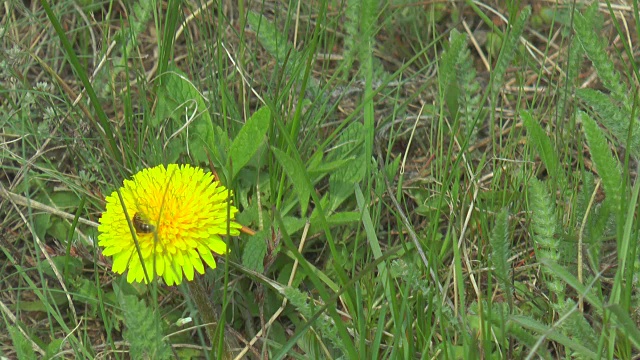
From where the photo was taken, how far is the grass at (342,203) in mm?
1555

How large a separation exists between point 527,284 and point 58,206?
1.15 m

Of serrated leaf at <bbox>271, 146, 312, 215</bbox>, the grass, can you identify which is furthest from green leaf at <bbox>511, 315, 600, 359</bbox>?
serrated leaf at <bbox>271, 146, 312, 215</bbox>

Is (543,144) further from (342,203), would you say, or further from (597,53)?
(342,203)

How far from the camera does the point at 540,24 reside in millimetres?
2438

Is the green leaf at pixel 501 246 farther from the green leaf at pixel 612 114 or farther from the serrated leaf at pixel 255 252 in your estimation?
the serrated leaf at pixel 255 252

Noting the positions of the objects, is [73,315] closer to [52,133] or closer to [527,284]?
[52,133]

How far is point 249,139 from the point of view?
5.90 feet

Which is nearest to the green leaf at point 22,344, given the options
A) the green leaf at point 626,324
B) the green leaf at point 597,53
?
the green leaf at point 626,324

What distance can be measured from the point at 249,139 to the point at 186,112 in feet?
0.63

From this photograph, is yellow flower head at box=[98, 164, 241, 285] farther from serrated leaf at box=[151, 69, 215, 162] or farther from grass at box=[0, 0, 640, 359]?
serrated leaf at box=[151, 69, 215, 162]

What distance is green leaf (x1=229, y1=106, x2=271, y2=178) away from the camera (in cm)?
177

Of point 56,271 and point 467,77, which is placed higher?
point 467,77

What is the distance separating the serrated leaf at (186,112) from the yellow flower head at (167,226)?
1.13 ft

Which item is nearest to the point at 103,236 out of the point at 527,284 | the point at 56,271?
the point at 56,271
